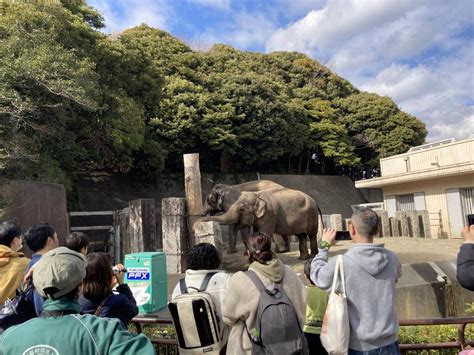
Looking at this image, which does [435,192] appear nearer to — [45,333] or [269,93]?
[269,93]

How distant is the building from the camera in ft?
55.4

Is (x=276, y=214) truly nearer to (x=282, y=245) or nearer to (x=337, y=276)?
(x=282, y=245)

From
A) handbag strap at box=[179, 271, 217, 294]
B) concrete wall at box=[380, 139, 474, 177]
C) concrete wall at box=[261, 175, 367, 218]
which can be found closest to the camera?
handbag strap at box=[179, 271, 217, 294]

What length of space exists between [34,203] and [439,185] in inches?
613

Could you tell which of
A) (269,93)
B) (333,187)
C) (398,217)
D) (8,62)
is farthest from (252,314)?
(333,187)

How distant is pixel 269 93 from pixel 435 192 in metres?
10.8

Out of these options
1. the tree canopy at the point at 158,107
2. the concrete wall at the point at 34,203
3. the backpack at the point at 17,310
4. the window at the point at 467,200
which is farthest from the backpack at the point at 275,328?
the window at the point at 467,200

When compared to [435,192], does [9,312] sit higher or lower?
lower

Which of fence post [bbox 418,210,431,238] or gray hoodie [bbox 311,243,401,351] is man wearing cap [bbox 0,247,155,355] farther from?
fence post [bbox 418,210,431,238]

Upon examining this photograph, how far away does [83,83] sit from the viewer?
1070 centimetres

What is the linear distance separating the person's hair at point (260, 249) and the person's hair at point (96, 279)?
3.06 feet

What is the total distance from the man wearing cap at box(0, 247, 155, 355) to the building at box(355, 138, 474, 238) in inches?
660

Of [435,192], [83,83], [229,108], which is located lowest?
[435,192]

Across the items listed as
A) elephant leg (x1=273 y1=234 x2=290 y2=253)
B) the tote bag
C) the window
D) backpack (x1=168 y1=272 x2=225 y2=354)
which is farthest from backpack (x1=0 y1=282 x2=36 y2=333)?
the window
